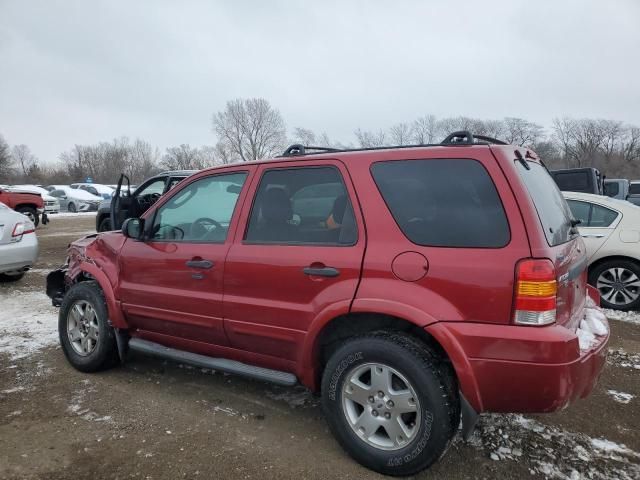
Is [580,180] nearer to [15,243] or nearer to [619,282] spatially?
[619,282]

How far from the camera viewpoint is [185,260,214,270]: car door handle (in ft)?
10.4

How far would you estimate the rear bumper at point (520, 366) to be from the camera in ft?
7.29

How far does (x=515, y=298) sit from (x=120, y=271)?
9.72 feet

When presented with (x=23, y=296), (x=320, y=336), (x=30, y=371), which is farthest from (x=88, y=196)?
(x=320, y=336)

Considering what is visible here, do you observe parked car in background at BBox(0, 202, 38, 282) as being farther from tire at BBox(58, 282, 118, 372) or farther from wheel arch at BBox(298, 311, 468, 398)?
wheel arch at BBox(298, 311, 468, 398)

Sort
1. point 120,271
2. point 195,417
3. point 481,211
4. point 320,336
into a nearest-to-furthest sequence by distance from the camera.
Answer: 1. point 481,211
2. point 320,336
3. point 195,417
4. point 120,271

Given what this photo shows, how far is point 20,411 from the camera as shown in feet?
11.0

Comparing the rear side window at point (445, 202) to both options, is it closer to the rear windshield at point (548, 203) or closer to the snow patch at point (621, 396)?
the rear windshield at point (548, 203)

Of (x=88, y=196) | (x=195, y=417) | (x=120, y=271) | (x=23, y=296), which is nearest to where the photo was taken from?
(x=195, y=417)

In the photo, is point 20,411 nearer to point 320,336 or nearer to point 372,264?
point 320,336

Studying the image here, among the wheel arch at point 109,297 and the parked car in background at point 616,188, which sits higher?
the parked car in background at point 616,188

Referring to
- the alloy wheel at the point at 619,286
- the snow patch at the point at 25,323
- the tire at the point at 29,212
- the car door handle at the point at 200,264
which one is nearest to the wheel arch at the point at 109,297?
the car door handle at the point at 200,264

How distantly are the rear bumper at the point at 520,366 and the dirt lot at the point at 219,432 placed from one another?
1.91ft

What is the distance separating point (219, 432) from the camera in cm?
308
